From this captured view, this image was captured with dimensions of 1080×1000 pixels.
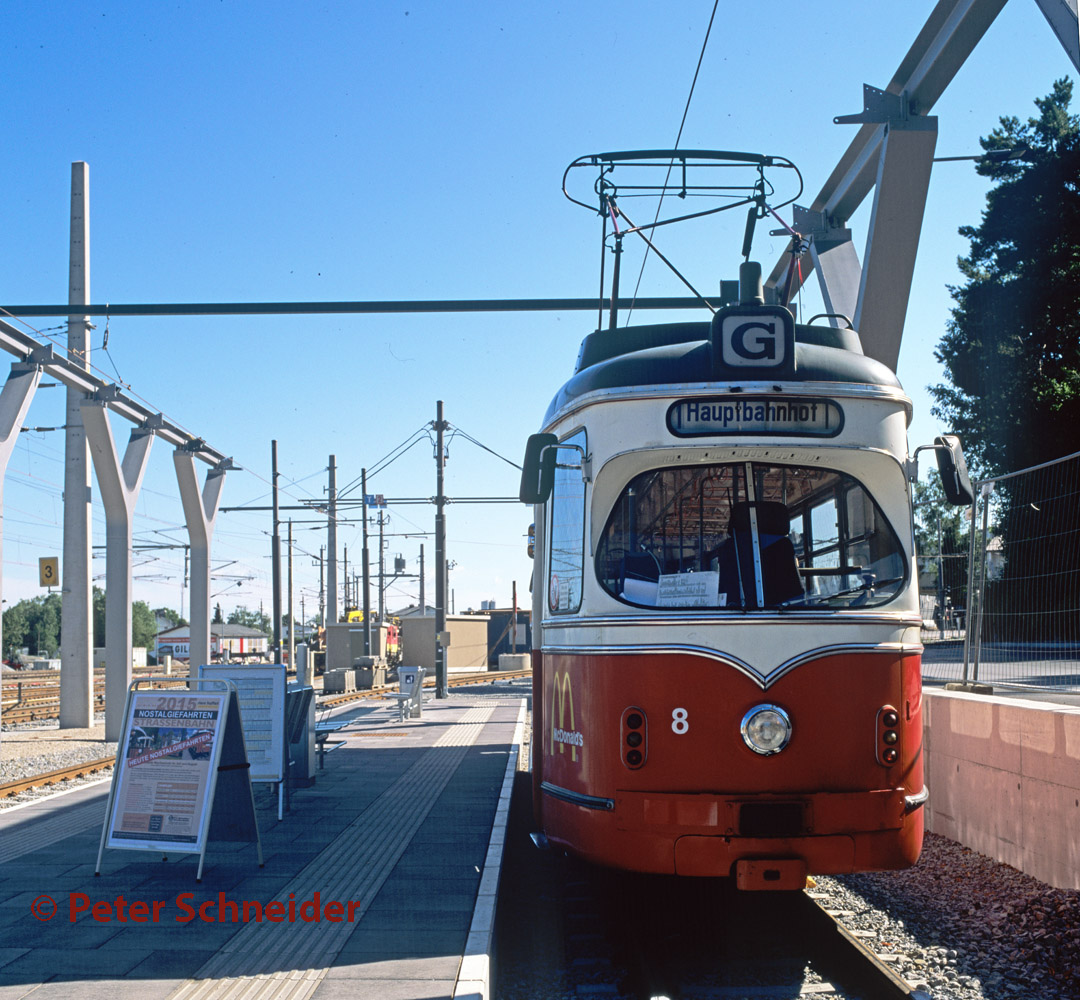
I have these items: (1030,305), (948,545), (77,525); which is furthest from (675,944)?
(1030,305)

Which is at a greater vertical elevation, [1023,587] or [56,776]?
[1023,587]

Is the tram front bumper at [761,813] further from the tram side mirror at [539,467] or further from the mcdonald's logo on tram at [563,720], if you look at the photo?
the tram side mirror at [539,467]

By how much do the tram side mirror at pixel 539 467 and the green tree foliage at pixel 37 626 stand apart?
129 m

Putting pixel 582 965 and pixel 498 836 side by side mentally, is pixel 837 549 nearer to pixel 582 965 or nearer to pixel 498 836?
pixel 582 965

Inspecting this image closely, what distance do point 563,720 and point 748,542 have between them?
1528 mm

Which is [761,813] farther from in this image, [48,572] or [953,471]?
[48,572]

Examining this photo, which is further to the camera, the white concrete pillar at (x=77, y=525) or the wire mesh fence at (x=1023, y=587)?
the white concrete pillar at (x=77, y=525)

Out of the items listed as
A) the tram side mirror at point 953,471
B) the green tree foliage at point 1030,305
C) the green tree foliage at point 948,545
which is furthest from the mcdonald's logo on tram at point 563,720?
the green tree foliage at point 1030,305

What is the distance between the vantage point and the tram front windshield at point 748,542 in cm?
610

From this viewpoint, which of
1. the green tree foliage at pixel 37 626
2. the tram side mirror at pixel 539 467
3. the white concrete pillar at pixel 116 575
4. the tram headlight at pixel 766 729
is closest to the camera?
the tram headlight at pixel 766 729

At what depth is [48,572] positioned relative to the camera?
2569 cm

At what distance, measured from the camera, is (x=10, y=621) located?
133 m

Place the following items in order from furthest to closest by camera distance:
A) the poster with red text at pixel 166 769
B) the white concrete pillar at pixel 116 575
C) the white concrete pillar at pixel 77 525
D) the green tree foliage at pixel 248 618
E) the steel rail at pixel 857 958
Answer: the green tree foliage at pixel 248 618
the white concrete pillar at pixel 77 525
the white concrete pillar at pixel 116 575
the poster with red text at pixel 166 769
the steel rail at pixel 857 958

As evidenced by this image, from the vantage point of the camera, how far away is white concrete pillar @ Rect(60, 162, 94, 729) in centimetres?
2144
